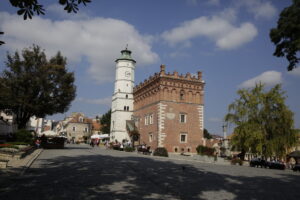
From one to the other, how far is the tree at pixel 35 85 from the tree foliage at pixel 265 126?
2079 cm

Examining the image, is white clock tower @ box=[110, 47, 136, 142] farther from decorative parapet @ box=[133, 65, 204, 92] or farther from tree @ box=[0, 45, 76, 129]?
tree @ box=[0, 45, 76, 129]

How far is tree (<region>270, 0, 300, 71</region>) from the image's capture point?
15008 mm

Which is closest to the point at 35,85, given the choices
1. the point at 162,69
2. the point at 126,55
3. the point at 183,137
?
the point at 162,69

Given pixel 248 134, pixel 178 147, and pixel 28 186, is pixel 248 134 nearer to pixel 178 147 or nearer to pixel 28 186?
Answer: pixel 178 147

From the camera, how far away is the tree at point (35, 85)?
29.4 metres


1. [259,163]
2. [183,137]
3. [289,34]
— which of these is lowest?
[259,163]

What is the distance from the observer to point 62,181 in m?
9.83

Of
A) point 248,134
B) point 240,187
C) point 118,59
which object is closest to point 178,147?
point 248,134

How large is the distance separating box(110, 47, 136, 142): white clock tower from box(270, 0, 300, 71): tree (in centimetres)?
4053

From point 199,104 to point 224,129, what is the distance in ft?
21.2

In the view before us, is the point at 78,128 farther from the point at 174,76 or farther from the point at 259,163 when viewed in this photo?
the point at 259,163

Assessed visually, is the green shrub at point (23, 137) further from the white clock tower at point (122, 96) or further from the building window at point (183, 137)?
the white clock tower at point (122, 96)

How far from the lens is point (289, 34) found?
15.7 meters

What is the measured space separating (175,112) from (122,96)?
15.9 metres
